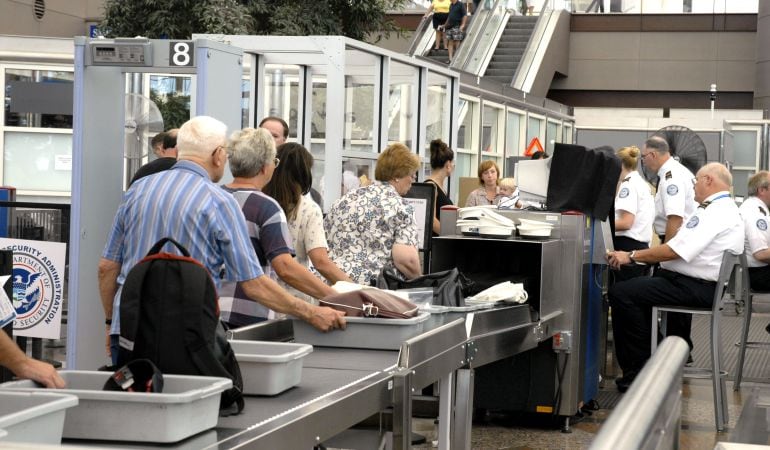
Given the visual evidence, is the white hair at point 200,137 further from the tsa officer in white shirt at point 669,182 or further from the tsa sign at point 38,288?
the tsa officer in white shirt at point 669,182

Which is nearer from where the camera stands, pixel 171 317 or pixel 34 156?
pixel 171 317

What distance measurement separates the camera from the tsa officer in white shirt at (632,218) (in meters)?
8.77

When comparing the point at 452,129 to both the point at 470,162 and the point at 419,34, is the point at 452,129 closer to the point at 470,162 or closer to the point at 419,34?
the point at 470,162

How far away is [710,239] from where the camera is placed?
7.24 meters

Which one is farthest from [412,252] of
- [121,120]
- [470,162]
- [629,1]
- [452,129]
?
[629,1]

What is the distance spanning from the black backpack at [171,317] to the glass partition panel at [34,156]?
12.0m

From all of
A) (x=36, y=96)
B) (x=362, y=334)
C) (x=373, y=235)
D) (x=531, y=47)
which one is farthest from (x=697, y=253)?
(x=531, y=47)

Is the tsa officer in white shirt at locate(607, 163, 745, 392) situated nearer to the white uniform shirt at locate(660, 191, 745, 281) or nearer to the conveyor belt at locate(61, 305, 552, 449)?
the white uniform shirt at locate(660, 191, 745, 281)

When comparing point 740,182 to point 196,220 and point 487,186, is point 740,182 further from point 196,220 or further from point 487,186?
point 196,220

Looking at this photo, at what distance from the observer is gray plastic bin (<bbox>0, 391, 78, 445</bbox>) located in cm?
228

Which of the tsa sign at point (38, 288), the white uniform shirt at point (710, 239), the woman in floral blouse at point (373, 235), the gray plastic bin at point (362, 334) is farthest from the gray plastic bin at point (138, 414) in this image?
the white uniform shirt at point (710, 239)

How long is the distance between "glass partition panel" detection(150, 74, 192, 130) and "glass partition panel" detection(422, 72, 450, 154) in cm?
221

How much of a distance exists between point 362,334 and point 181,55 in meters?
2.22

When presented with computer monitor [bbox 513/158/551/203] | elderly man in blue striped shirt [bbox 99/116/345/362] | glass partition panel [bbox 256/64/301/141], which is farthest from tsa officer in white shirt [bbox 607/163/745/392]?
elderly man in blue striped shirt [bbox 99/116/345/362]
